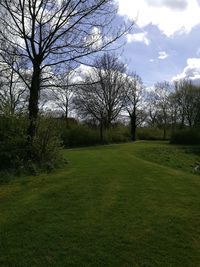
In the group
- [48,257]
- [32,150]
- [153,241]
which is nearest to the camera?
[48,257]

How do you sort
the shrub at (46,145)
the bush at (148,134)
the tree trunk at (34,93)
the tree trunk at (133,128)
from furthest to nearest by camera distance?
the bush at (148,134) < the tree trunk at (133,128) < the tree trunk at (34,93) < the shrub at (46,145)

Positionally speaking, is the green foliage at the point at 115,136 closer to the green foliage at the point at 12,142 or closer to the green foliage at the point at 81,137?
the green foliage at the point at 81,137

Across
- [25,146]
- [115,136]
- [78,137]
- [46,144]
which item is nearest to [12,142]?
[25,146]

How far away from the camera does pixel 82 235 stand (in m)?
7.05

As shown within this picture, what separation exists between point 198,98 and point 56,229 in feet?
213

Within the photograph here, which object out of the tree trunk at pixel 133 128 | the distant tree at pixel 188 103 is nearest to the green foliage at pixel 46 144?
the tree trunk at pixel 133 128

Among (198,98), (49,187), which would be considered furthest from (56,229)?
(198,98)

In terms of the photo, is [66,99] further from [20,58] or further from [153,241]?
[153,241]

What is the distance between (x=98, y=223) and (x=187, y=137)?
44.8 m

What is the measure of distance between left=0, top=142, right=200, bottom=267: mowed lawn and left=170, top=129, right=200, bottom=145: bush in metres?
38.8

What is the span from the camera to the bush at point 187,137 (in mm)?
50750

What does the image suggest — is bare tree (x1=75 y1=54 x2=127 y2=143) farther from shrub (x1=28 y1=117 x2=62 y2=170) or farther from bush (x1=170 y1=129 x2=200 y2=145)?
shrub (x1=28 y1=117 x2=62 y2=170)

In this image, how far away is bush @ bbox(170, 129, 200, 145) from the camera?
50750 mm

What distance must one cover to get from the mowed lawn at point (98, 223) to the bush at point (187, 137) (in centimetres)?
3876
